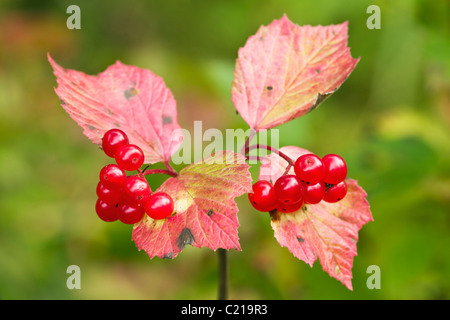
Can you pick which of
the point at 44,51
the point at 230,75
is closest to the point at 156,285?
the point at 230,75

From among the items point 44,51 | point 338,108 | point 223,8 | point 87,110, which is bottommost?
point 87,110

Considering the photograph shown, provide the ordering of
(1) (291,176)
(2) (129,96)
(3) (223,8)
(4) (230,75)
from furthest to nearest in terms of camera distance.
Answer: (3) (223,8) < (4) (230,75) < (2) (129,96) < (1) (291,176)

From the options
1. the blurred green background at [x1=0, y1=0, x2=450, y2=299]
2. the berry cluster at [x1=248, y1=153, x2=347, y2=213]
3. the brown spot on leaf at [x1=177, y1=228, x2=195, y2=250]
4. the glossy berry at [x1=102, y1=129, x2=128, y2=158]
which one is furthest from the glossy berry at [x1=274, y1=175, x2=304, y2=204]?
the blurred green background at [x1=0, y1=0, x2=450, y2=299]

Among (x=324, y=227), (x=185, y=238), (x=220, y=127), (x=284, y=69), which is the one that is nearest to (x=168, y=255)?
(x=185, y=238)

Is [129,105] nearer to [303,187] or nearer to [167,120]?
[167,120]

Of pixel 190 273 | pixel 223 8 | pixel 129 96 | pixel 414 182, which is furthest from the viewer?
pixel 223 8

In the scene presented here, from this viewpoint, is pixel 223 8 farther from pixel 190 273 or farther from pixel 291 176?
pixel 291 176

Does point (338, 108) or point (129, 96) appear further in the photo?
point (338, 108)
